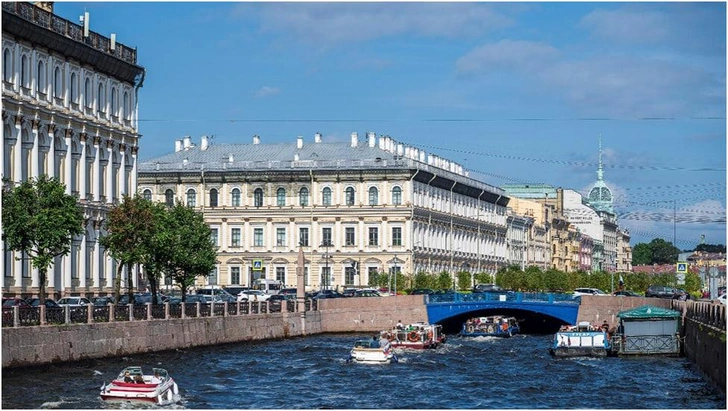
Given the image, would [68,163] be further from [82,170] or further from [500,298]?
[500,298]

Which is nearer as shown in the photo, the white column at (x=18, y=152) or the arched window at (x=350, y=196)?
the white column at (x=18, y=152)

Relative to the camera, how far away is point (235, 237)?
14050 cm

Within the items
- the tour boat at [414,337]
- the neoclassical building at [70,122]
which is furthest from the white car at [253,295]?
the tour boat at [414,337]

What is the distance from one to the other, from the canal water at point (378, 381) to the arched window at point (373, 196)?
182 feet

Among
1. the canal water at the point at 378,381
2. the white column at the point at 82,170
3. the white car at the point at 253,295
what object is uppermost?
the white column at the point at 82,170

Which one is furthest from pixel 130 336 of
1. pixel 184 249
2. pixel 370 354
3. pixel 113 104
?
pixel 113 104

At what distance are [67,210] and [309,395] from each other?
17.4 meters

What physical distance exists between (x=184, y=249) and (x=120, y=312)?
62.1 feet

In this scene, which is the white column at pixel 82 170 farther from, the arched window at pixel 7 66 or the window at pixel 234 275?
the window at pixel 234 275

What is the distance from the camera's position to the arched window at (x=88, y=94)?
90125mm

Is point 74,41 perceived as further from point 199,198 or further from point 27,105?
point 199,198

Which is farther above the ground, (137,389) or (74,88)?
(74,88)

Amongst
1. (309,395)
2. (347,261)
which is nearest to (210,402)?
(309,395)

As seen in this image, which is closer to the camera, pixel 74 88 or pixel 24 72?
pixel 24 72
